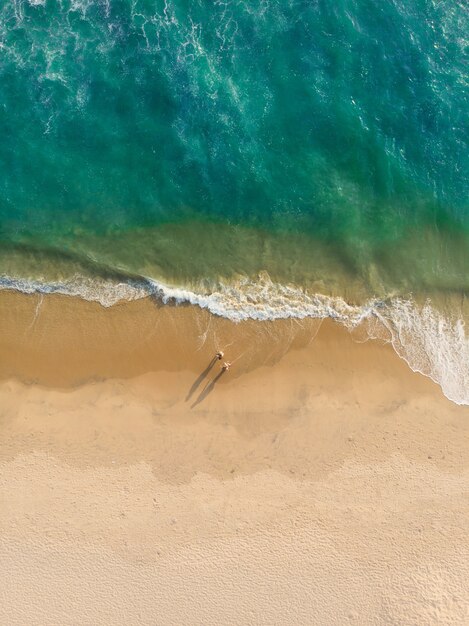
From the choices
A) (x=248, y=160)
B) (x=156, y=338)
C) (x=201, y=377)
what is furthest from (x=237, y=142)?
(x=201, y=377)

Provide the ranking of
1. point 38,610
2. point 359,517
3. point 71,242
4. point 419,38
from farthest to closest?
point 419,38 < point 71,242 < point 359,517 < point 38,610

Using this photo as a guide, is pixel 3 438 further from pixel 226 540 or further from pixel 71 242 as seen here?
pixel 226 540

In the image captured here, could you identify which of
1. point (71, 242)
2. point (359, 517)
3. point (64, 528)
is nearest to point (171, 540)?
point (64, 528)

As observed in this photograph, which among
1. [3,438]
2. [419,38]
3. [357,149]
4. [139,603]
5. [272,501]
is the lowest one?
[139,603]

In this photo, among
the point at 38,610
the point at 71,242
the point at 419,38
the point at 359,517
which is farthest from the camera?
the point at 419,38

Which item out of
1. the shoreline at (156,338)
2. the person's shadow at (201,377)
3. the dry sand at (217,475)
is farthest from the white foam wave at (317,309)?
the person's shadow at (201,377)

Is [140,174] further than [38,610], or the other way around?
[140,174]

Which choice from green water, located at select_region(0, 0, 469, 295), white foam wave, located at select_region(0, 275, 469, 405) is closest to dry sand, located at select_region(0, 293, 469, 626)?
white foam wave, located at select_region(0, 275, 469, 405)
